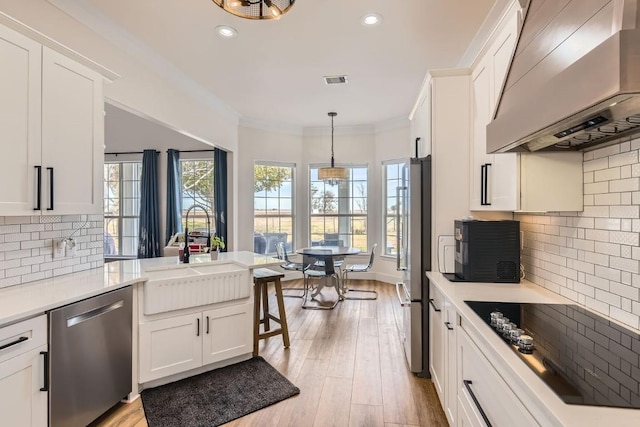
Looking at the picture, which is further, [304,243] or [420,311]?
[304,243]

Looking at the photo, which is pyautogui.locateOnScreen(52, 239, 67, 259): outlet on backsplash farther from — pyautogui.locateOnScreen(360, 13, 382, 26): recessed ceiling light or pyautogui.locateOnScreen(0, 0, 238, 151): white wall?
pyautogui.locateOnScreen(360, 13, 382, 26): recessed ceiling light

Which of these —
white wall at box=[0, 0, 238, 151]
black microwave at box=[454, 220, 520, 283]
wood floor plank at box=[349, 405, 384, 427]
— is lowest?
wood floor plank at box=[349, 405, 384, 427]

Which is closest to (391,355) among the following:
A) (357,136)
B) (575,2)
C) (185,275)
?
(185,275)

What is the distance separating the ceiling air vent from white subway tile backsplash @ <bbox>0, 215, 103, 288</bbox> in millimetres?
2810

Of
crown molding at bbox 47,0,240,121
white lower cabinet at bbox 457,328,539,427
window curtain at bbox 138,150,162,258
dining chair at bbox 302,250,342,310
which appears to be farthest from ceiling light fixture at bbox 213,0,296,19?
window curtain at bbox 138,150,162,258

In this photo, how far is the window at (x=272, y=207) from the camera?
6043 mm

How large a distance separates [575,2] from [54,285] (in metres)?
2.96

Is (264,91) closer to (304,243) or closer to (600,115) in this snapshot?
(304,243)

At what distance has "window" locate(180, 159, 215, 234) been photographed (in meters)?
Result: 6.36

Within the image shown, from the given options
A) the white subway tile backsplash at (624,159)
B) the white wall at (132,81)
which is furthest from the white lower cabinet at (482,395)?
the white wall at (132,81)

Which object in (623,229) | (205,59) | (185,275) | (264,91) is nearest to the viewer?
(623,229)

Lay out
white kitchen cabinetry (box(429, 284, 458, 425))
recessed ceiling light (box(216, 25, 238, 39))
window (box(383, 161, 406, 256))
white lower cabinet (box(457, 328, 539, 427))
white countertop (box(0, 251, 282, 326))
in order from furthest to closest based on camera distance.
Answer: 1. window (box(383, 161, 406, 256))
2. recessed ceiling light (box(216, 25, 238, 39))
3. white kitchen cabinetry (box(429, 284, 458, 425))
4. white countertop (box(0, 251, 282, 326))
5. white lower cabinet (box(457, 328, 539, 427))

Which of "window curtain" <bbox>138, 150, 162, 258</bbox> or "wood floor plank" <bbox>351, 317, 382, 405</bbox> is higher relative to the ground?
"window curtain" <bbox>138, 150, 162, 258</bbox>

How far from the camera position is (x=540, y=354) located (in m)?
1.12
